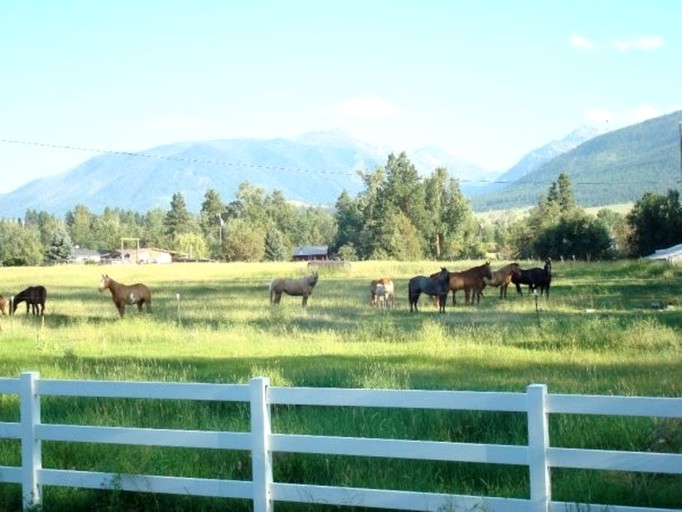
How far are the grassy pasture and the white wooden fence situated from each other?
1.63 feet

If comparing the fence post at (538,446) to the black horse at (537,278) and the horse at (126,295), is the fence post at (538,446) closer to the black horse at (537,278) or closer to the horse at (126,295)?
the horse at (126,295)

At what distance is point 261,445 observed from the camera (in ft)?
24.5

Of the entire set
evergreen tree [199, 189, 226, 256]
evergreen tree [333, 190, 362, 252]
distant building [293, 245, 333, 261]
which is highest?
evergreen tree [199, 189, 226, 256]

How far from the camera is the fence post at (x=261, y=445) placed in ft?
24.5

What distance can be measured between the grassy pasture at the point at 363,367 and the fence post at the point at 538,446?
55.2 inches

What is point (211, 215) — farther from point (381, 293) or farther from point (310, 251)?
point (381, 293)

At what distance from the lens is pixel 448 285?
115ft

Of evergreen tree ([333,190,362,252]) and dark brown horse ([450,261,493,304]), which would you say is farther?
evergreen tree ([333,190,362,252])

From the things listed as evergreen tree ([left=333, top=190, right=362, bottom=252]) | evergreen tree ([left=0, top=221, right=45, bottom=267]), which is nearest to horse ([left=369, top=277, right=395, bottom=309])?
evergreen tree ([left=333, top=190, right=362, bottom=252])

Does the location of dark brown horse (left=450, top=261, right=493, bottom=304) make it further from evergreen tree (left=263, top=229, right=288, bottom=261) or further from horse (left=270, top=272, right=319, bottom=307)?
evergreen tree (left=263, top=229, right=288, bottom=261)

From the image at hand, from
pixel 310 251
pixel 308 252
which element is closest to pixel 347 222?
pixel 308 252

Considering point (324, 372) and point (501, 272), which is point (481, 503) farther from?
point (501, 272)

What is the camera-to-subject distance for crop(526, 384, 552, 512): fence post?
6.62 metres

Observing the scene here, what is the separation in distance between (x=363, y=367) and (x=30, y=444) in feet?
30.1
